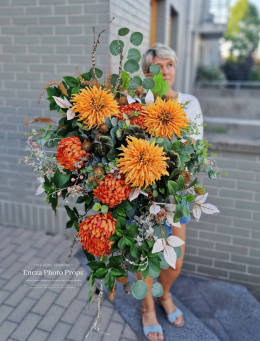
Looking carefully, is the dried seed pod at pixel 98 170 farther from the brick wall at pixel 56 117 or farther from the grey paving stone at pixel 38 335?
the brick wall at pixel 56 117

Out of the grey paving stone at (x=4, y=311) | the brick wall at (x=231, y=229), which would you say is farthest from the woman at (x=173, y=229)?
the grey paving stone at (x=4, y=311)

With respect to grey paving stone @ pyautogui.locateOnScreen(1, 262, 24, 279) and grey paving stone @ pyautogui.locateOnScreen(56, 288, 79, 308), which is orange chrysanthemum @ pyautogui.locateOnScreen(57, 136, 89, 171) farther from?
grey paving stone @ pyautogui.locateOnScreen(1, 262, 24, 279)

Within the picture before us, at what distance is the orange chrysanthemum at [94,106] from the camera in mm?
1346

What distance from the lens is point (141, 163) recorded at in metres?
1.25

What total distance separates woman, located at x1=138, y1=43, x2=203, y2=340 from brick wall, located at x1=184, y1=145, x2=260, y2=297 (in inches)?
24.3

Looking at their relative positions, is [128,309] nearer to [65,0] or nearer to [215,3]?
[65,0]

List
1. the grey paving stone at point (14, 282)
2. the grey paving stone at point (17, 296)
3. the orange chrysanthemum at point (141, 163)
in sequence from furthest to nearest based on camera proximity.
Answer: the grey paving stone at point (14, 282)
the grey paving stone at point (17, 296)
the orange chrysanthemum at point (141, 163)

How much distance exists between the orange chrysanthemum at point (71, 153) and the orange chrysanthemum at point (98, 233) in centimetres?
24

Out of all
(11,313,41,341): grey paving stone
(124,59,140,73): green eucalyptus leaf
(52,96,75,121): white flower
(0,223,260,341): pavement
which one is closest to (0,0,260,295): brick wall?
(0,223,260,341): pavement

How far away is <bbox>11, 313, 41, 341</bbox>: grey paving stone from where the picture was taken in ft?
7.03

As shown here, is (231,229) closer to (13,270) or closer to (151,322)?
(151,322)

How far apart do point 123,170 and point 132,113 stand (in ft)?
0.93

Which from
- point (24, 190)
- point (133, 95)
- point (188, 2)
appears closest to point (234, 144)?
point (133, 95)

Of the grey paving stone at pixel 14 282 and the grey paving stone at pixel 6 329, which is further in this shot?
the grey paving stone at pixel 14 282
